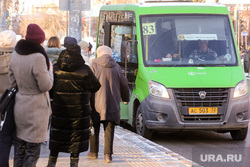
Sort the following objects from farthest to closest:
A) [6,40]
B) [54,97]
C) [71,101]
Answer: [54,97]
[71,101]
[6,40]

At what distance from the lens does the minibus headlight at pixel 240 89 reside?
10.9 metres

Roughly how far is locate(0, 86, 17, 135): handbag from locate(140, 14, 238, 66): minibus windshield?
217 inches

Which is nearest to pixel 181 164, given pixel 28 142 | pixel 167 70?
pixel 28 142

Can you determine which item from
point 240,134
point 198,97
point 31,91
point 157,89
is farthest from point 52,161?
point 240,134

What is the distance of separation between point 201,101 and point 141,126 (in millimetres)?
1274

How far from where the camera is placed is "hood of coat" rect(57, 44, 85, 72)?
693cm

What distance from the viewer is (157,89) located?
10.8 metres

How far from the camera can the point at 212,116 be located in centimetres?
1080

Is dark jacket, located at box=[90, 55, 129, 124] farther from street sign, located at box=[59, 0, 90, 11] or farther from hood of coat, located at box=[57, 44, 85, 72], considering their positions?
street sign, located at box=[59, 0, 90, 11]

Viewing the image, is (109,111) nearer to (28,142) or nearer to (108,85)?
(108,85)

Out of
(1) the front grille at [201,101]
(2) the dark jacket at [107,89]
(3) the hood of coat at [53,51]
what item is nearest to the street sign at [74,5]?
(3) the hood of coat at [53,51]

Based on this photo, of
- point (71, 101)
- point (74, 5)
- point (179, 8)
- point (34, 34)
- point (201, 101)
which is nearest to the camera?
point (34, 34)

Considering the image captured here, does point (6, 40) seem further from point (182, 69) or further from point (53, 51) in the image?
point (182, 69)

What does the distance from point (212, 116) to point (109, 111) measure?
328cm
